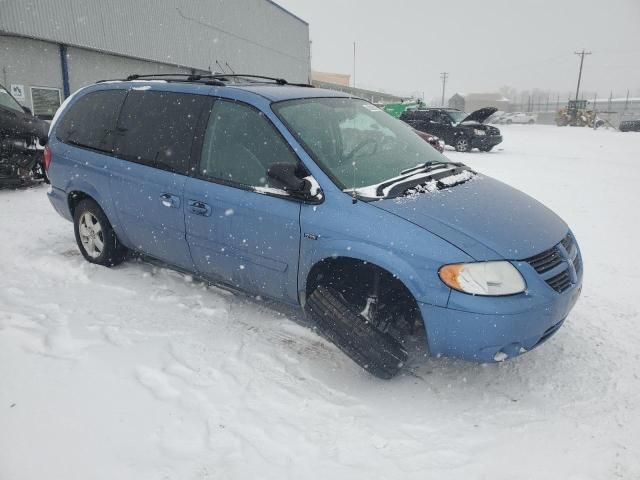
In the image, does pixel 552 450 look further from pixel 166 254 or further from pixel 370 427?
pixel 166 254

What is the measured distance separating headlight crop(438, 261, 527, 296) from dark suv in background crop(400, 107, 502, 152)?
14215 mm

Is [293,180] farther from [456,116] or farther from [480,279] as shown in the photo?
[456,116]

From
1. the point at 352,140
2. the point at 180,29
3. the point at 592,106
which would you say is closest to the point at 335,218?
the point at 352,140

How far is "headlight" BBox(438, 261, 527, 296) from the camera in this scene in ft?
8.52

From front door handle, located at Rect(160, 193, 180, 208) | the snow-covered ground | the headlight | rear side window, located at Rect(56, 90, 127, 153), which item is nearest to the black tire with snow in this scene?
the snow-covered ground

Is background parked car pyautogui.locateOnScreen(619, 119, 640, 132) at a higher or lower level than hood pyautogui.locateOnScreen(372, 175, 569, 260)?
higher

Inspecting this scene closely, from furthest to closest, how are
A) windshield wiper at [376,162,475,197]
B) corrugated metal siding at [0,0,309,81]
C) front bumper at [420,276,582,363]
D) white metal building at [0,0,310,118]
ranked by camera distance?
1. corrugated metal siding at [0,0,309,81]
2. white metal building at [0,0,310,118]
3. windshield wiper at [376,162,475,197]
4. front bumper at [420,276,582,363]

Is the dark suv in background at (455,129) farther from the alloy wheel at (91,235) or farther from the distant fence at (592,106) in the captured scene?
the distant fence at (592,106)

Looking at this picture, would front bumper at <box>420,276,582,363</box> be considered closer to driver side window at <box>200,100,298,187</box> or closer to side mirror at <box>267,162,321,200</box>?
side mirror at <box>267,162,321,200</box>

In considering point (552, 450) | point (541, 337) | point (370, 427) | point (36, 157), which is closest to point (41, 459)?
point (370, 427)

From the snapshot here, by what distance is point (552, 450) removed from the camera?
2.44 meters

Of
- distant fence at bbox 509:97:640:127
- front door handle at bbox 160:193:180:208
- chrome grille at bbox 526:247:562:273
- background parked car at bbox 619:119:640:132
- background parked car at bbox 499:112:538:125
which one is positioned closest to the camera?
chrome grille at bbox 526:247:562:273

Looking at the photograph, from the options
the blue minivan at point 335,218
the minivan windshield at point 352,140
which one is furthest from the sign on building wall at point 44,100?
the minivan windshield at point 352,140

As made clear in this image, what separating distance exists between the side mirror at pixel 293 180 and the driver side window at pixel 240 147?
147 millimetres
